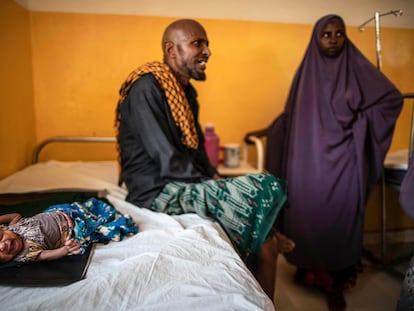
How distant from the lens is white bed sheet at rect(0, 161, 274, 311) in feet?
1.87

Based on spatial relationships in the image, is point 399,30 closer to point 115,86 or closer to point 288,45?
point 288,45

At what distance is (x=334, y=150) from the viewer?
1.48 meters

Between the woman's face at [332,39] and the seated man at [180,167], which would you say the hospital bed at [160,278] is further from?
the woman's face at [332,39]

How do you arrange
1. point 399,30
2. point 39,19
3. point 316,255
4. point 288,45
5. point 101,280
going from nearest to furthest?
point 101,280, point 399,30, point 39,19, point 316,255, point 288,45

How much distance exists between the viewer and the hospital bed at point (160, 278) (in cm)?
57

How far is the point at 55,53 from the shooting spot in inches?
56.2

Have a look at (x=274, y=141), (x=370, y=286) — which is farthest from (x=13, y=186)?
(x=370, y=286)

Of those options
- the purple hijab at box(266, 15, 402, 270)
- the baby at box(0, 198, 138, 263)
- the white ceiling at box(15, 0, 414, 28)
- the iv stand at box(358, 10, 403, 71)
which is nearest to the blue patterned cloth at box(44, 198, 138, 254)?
the baby at box(0, 198, 138, 263)

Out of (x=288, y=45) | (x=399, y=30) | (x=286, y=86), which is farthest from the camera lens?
(x=286, y=86)

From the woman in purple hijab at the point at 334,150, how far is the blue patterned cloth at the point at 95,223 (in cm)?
95

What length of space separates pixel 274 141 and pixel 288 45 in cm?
50

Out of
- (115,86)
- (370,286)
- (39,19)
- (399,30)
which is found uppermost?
(39,19)

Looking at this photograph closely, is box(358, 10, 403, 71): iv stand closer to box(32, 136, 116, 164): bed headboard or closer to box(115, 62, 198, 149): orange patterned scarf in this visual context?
box(115, 62, 198, 149): orange patterned scarf

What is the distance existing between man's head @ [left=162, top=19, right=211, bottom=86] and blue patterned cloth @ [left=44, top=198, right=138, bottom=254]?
583mm
